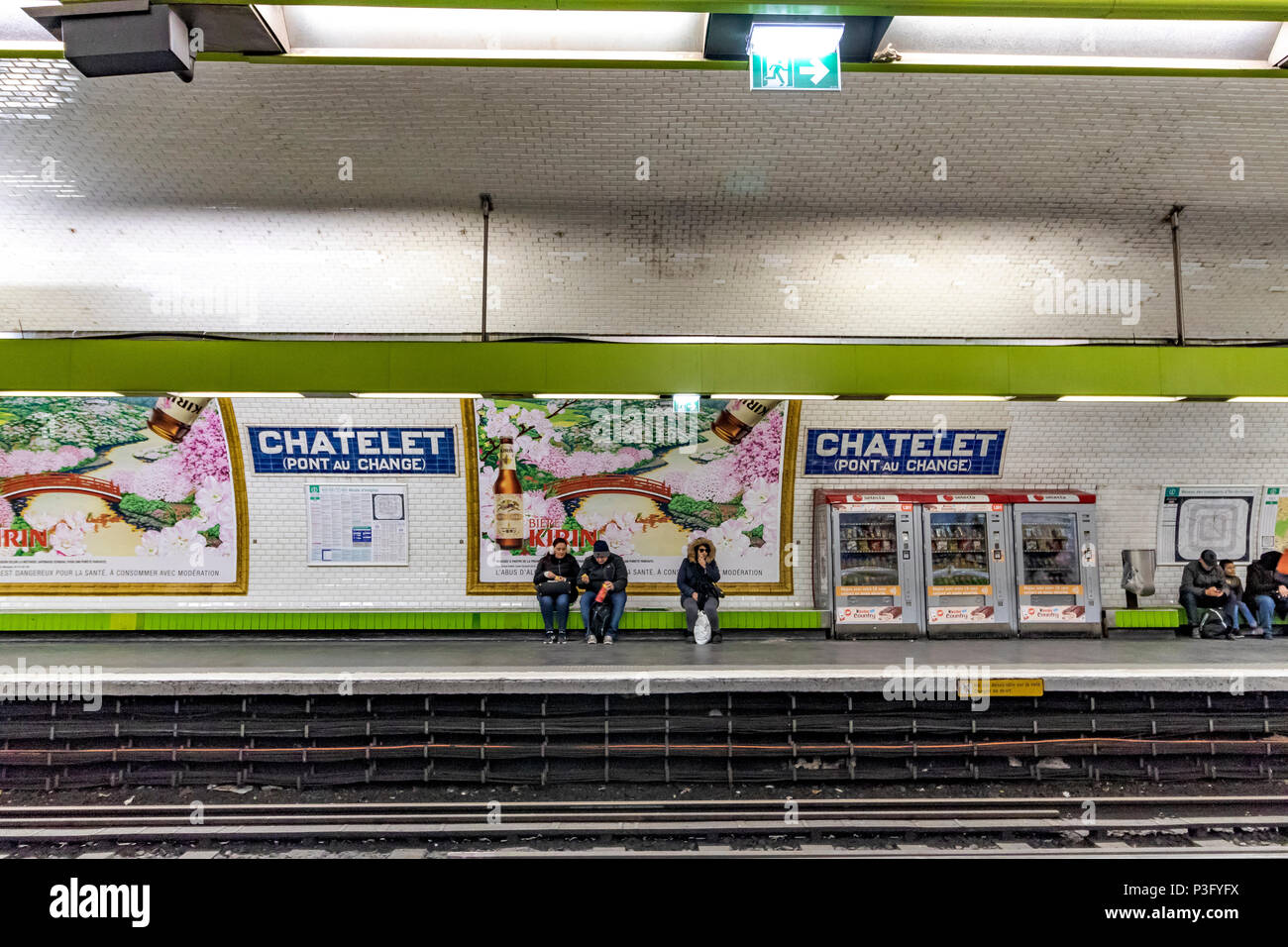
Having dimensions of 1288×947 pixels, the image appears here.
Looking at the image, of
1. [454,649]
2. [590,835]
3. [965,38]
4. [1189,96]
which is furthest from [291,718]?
[1189,96]

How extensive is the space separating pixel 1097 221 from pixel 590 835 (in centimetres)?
782

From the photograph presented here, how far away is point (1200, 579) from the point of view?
869cm

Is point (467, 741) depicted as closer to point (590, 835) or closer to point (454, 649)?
point (590, 835)

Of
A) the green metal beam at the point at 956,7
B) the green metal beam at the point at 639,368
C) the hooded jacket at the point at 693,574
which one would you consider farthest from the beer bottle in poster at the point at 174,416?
the hooded jacket at the point at 693,574

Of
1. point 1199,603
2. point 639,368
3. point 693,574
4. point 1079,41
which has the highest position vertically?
point 1079,41

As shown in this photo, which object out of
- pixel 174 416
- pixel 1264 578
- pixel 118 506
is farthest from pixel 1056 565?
pixel 118 506

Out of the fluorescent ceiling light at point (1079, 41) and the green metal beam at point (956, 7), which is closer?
the green metal beam at point (956, 7)

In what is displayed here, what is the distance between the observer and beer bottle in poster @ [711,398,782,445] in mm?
8750

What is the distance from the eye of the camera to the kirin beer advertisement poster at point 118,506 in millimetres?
8648

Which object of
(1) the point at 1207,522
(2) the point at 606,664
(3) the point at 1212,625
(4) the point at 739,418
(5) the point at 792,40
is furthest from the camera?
(1) the point at 1207,522

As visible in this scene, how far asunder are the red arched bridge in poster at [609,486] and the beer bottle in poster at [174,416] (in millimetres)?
4313

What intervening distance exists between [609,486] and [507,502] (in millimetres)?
1261

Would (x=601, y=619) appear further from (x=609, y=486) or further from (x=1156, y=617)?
(x=1156, y=617)

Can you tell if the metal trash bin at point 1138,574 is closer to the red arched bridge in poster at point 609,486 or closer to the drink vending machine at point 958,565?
the drink vending machine at point 958,565
